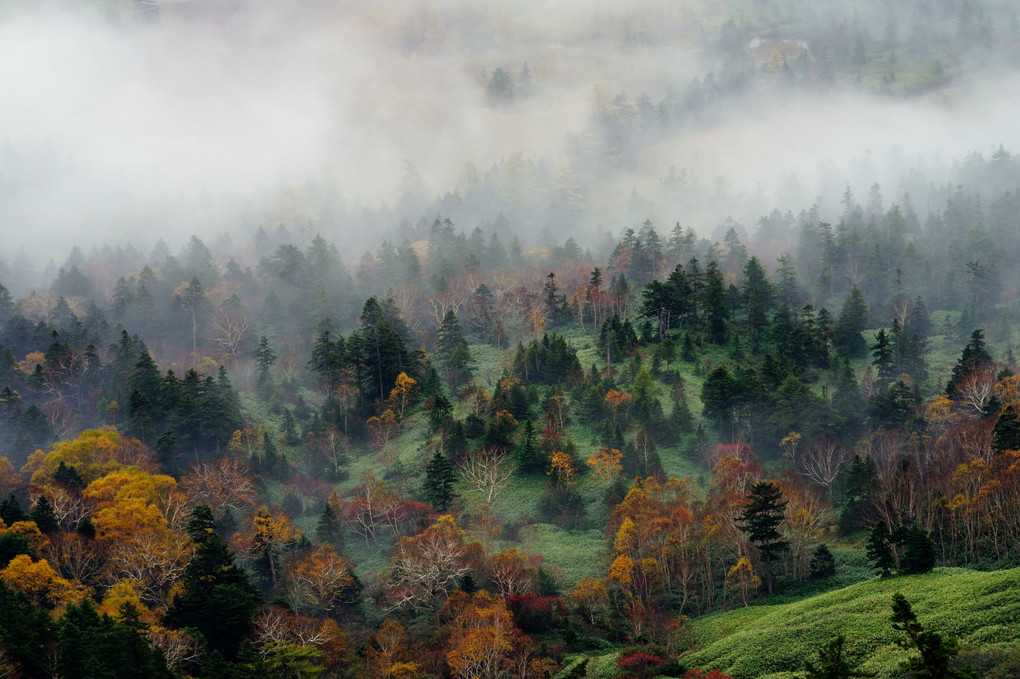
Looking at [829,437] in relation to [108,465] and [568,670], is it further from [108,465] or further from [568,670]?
[108,465]

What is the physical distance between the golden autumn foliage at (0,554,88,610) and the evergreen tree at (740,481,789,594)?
53526 millimetres

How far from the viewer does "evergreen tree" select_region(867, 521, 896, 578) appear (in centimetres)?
6356

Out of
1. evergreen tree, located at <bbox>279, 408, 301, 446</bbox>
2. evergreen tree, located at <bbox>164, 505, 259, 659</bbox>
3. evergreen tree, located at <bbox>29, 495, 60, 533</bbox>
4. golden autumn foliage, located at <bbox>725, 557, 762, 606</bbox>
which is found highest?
evergreen tree, located at <bbox>279, 408, 301, 446</bbox>

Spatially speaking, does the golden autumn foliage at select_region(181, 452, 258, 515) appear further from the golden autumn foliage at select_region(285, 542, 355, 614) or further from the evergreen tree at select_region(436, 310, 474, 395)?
the evergreen tree at select_region(436, 310, 474, 395)

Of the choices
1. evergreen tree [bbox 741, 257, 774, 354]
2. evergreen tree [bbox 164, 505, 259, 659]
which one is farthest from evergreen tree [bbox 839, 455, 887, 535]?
evergreen tree [bbox 164, 505, 259, 659]

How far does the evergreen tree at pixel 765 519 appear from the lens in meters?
70.3

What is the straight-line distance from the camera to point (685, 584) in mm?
70438

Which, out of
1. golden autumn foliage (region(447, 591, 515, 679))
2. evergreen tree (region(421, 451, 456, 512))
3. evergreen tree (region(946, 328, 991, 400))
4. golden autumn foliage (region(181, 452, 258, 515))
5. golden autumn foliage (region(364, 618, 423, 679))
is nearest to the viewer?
golden autumn foliage (region(447, 591, 515, 679))

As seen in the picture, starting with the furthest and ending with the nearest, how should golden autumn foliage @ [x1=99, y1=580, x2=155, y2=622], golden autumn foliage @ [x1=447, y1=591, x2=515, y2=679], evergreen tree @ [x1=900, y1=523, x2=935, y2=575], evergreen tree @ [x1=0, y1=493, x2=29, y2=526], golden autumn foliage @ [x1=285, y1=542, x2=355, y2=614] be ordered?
evergreen tree @ [x1=0, y1=493, x2=29, y2=526] → golden autumn foliage @ [x1=285, y1=542, x2=355, y2=614] → golden autumn foliage @ [x1=99, y1=580, x2=155, y2=622] → evergreen tree @ [x1=900, y1=523, x2=935, y2=575] → golden autumn foliage @ [x1=447, y1=591, x2=515, y2=679]

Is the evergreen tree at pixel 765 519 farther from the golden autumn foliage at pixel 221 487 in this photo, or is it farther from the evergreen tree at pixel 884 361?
the golden autumn foliage at pixel 221 487

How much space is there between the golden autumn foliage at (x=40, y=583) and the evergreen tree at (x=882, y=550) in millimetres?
60870

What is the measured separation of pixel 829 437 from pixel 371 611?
2018 inches

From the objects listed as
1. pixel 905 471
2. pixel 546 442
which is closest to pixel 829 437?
pixel 905 471

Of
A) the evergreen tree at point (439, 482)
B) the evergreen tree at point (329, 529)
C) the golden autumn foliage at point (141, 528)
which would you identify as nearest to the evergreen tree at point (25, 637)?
the golden autumn foliage at point (141, 528)
